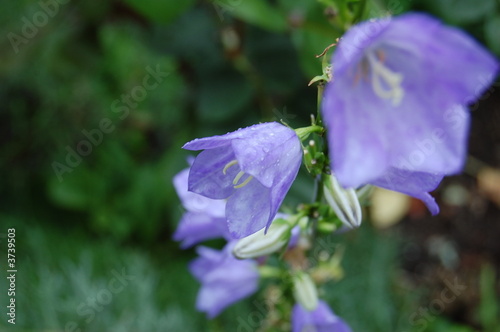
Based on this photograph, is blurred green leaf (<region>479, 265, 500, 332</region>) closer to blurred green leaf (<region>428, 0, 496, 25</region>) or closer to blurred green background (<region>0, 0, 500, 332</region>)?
blurred green background (<region>0, 0, 500, 332</region>)

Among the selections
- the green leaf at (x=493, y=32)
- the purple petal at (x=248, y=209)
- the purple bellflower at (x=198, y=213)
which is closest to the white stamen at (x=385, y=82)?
the purple petal at (x=248, y=209)

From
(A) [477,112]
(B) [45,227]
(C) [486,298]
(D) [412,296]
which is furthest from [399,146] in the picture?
(A) [477,112]

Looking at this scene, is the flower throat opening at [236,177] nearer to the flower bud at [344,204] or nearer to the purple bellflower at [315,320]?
the flower bud at [344,204]

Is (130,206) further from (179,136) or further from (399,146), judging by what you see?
(399,146)

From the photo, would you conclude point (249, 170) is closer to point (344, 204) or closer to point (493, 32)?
point (344, 204)

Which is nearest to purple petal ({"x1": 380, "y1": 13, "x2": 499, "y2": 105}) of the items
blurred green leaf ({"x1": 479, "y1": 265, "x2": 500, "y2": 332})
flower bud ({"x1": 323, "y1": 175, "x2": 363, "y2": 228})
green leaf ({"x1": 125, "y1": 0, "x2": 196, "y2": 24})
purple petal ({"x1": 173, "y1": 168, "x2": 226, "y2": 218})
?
flower bud ({"x1": 323, "y1": 175, "x2": 363, "y2": 228})

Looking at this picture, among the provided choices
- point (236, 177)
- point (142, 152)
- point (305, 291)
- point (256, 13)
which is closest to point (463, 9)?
point (256, 13)
